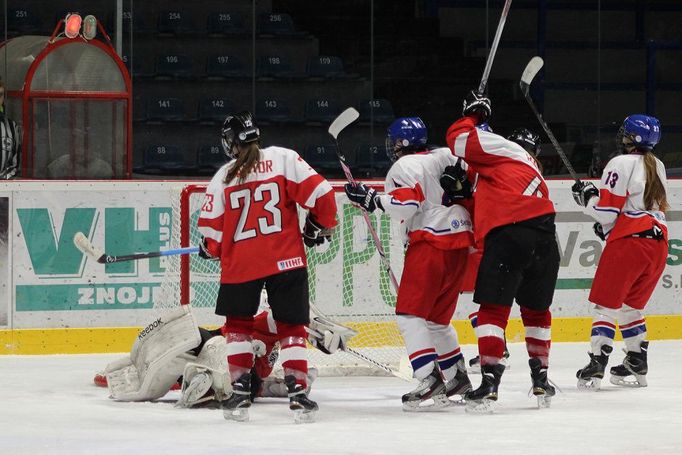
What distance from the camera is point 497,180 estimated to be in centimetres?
514

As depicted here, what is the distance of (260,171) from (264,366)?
0.96 meters

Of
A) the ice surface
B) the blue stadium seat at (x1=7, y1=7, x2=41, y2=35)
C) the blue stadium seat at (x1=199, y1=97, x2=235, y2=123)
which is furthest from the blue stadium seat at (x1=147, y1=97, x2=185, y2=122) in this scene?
the ice surface

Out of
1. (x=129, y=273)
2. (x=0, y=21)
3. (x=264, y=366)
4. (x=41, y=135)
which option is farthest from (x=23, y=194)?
(x=0, y=21)

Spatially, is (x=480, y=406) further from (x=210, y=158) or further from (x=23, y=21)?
(x=23, y=21)

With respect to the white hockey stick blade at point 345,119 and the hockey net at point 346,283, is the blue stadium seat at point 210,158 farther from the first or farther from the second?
the white hockey stick blade at point 345,119

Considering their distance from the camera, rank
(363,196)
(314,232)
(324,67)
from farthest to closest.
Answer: (324,67) < (363,196) < (314,232)

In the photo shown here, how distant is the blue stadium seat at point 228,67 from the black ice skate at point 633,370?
434cm

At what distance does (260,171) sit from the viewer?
4.91 metres

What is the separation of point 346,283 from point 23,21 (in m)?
3.27

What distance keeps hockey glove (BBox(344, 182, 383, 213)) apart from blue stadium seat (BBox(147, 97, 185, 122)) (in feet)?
14.1

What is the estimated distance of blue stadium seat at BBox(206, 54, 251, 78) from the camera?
31.6ft

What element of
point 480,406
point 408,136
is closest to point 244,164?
point 408,136

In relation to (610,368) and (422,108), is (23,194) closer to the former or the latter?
(610,368)

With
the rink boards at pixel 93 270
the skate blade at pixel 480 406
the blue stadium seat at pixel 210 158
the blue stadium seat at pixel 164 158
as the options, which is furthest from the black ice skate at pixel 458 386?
the blue stadium seat at pixel 210 158
